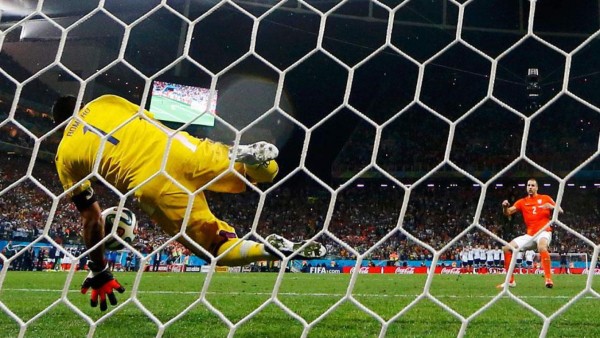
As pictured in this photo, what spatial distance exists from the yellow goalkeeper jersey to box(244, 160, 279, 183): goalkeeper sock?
0.24 metres

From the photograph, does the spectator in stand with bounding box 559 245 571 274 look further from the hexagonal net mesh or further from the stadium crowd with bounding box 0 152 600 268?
the stadium crowd with bounding box 0 152 600 268

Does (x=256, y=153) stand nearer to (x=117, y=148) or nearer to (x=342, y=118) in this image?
(x=117, y=148)

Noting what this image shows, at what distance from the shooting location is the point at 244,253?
1716mm

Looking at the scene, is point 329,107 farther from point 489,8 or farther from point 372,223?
point 489,8

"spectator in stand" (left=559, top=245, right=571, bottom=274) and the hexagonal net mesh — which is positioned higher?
the hexagonal net mesh

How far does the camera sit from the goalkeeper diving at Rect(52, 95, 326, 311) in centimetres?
176

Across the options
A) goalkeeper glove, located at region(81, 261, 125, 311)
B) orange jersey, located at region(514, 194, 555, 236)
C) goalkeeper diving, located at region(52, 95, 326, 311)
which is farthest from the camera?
orange jersey, located at region(514, 194, 555, 236)

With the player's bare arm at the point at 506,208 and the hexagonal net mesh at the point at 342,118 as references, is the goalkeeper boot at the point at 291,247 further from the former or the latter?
the hexagonal net mesh at the point at 342,118

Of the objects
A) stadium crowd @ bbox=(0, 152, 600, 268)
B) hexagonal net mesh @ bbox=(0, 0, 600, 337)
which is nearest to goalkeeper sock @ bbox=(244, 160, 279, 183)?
hexagonal net mesh @ bbox=(0, 0, 600, 337)

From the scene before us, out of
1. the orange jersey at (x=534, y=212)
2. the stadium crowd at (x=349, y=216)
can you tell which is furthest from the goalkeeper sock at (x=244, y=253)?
the stadium crowd at (x=349, y=216)

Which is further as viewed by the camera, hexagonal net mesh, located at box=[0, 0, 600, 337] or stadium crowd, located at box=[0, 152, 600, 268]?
hexagonal net mesh, located at box=[0, 0, 600, 337]

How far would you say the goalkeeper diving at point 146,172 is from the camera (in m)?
1.76

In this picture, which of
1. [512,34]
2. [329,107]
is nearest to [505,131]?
[512,34]

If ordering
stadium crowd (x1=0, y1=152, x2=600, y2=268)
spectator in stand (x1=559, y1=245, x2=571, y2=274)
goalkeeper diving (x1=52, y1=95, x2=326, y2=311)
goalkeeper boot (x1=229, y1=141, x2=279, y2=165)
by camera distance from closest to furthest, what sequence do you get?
goalkeeper boot (x1=229, y1=141, x2=279, y2=165) < goalkeeper diving (x1=52, y1=95, x2=326, y2=311) < stadium crowd (x1=0, y1=152, x2=600, y2=268) < spectator in stand (x1=559, y1=245, x2=571, y2=274)
